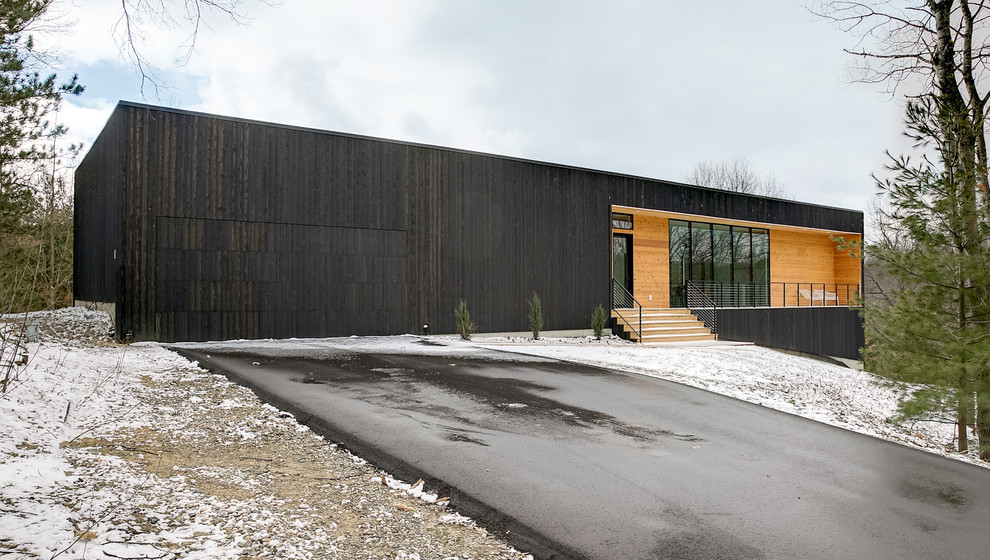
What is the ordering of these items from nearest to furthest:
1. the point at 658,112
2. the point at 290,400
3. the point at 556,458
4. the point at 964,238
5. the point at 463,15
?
the point at 556,458 → the point at 290,400 → the point at 964,238 → the point at 463,15 → the point at 658,112

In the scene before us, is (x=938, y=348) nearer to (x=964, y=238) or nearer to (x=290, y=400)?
(x=964, y=238)

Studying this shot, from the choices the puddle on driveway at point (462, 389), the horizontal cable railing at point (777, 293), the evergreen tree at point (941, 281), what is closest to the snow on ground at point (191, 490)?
the puddle on driveway at point (462, 389)

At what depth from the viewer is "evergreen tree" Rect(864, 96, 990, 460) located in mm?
7004

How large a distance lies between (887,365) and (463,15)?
31.1 feet

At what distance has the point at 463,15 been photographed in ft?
38.1

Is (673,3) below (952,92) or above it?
above

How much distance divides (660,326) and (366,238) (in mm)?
8770

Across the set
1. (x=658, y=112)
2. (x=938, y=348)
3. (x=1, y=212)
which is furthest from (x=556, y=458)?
(x=658, y=112)

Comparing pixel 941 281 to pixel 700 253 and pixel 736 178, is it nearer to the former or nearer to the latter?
pixel 700 253

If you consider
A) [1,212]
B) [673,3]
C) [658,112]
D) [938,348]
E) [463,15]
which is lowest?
[938,348]

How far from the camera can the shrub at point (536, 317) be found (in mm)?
14844

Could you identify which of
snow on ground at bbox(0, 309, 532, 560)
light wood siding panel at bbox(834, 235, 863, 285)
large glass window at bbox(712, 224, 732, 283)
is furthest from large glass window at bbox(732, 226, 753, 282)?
snow on ground at bbox(0, 309, 532, 560)

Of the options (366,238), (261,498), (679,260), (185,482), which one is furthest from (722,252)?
(185,482)

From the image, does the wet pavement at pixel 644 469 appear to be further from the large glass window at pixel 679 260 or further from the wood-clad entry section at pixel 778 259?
the large glass window at pixel 679 260
